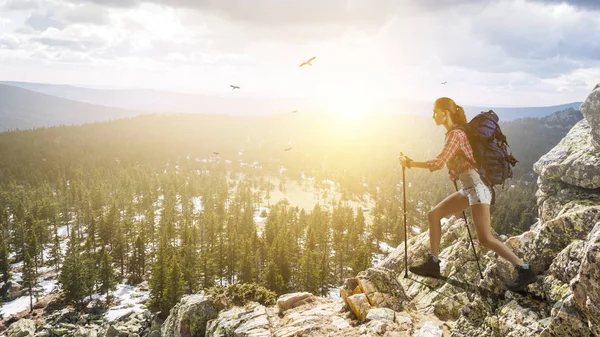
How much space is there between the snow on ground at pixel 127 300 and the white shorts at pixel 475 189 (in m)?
63.3

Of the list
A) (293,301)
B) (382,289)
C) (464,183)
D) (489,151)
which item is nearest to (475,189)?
(464,183)

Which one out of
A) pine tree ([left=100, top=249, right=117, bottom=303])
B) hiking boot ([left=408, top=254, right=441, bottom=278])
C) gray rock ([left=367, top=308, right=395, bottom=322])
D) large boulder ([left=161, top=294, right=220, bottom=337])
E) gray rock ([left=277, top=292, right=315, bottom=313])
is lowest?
pine tree ([left=100, top=249, right=117, bottom=303])

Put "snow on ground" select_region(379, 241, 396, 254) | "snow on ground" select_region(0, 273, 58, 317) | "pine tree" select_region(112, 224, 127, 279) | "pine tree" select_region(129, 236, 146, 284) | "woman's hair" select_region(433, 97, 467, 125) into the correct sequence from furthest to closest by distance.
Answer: "snow on ground" select_region(379, 241, 396, 254) < "pine tree" select_region(112, 224, 127, 279) < "pine tree" select_region(129, 236, 146, 284) < "snow on ground" select_region(0, 273, 58, 317) < "woman's hair" select_region(433, 97, 467, 125)

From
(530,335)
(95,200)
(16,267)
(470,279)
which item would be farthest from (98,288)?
(530,335)

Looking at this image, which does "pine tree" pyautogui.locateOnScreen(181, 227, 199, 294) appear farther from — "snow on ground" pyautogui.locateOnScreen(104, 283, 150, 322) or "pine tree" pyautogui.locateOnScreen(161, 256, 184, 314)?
"snow on ground" pyautogui.locateOnScreen(104, 283, 150, 322)

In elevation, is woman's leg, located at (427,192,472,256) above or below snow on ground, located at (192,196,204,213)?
above

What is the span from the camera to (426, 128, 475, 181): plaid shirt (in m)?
7.57

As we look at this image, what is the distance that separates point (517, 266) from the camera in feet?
26.4

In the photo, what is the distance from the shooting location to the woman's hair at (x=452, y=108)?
792 cm

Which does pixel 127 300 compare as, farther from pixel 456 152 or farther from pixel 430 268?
pixel 456 152

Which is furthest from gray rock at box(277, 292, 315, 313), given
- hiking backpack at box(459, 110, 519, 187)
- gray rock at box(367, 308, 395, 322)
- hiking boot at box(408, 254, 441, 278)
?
hiking backpack at box(459, 110, 519, 187)

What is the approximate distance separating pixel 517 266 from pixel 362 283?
8.73 metres

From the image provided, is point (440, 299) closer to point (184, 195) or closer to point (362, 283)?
point (362, 283)

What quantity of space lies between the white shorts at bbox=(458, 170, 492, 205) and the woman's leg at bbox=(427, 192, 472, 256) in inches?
15.4
